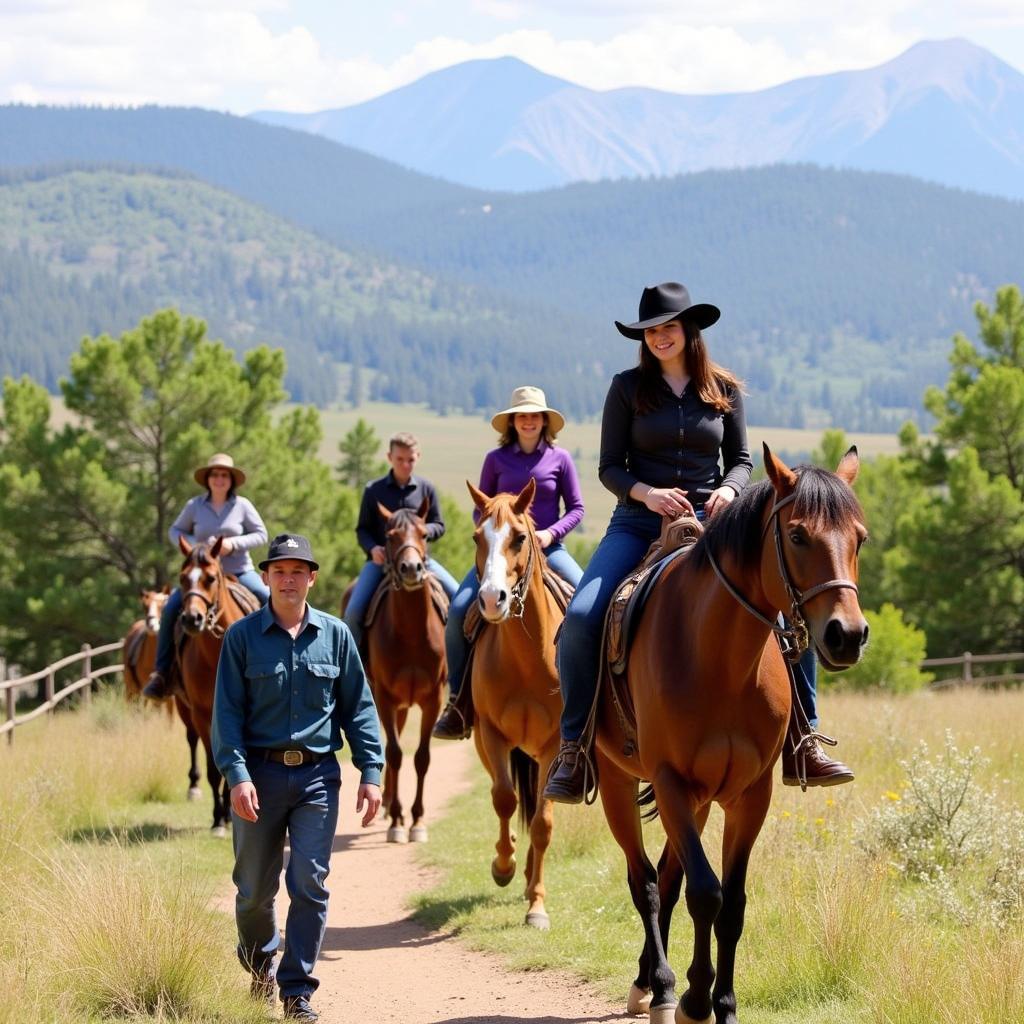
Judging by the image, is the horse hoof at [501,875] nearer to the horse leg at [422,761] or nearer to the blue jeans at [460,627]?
the blue jeans at [460,627]

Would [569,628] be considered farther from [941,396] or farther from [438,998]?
[941,396]

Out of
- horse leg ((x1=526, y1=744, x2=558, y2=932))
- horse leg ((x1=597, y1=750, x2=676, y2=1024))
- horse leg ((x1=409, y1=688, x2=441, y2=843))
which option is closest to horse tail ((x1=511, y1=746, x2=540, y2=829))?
horse leg ((x1=526, y1=744, x2=558, y2=932))

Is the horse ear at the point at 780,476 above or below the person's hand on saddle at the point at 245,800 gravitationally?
above

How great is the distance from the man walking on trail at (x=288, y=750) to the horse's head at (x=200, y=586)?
509 cm

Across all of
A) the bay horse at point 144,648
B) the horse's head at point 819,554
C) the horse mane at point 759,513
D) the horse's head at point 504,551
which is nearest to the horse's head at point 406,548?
the horse's head at point 504,551

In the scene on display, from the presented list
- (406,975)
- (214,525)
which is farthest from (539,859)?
(214,525)

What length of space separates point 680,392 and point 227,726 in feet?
8.70

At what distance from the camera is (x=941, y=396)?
42.0 metres

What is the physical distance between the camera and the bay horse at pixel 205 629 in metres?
12.4

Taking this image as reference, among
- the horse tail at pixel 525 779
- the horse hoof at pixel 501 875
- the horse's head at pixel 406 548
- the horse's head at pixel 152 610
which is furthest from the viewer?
the horse's head at pixel 152 610

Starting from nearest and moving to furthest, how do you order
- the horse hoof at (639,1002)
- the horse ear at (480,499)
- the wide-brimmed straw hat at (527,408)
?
the horse hoof at (639,1002)
the horse ear at (480,499)
the wide-brimmed straw hat at (527,408)

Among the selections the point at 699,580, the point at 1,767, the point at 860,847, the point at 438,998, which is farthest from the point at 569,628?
the point at 1,767

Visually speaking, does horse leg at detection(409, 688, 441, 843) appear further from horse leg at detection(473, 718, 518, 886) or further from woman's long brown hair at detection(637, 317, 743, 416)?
woman's long brown hair at detection(637, 317, 743, 416)

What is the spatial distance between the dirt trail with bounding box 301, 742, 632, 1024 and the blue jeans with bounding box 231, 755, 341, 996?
1.65ft
